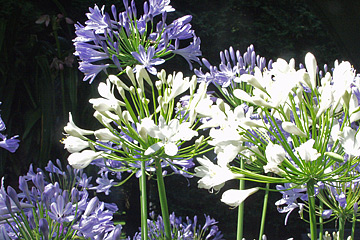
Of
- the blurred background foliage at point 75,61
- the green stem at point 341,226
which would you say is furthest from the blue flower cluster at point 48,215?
the blurred background foliage at point 75,61

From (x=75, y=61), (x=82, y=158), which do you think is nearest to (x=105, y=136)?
(x=82, y=158)

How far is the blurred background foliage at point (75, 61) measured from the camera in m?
3.08

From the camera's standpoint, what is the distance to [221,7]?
4223mm

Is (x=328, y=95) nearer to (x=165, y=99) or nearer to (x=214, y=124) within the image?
(x=214, y=124)

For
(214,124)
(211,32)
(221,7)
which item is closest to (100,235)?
(214,124)

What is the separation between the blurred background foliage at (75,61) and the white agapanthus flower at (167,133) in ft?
7.43

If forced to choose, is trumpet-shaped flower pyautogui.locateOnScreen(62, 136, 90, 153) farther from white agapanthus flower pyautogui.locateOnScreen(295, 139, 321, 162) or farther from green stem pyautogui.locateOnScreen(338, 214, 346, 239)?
green stem pyautogui.locateOnScreen(338, 214, 346, 239)

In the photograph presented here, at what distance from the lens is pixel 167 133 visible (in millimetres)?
502

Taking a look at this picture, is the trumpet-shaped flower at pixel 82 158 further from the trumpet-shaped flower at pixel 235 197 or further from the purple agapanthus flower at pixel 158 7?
the purple agapanthus flower at pixel 158 7

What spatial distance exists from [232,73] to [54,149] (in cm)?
257

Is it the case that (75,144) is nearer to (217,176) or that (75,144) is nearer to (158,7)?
(217,176)

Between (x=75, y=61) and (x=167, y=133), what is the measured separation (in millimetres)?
2884

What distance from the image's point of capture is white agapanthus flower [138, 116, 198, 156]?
48cm

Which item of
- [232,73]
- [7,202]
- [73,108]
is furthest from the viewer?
[73,108]
